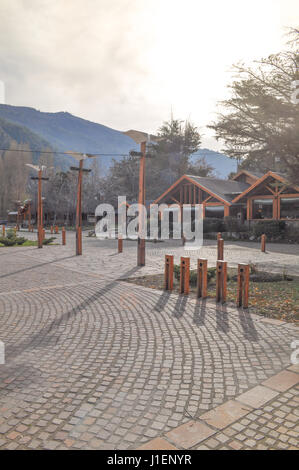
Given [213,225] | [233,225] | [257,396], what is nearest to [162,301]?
[257,396]

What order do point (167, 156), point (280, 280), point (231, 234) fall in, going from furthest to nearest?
point (167, 156), point (231, 234), point (280, 280)

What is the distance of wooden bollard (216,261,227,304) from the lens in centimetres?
641

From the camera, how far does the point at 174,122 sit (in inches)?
2164

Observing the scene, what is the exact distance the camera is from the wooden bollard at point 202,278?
6.71m

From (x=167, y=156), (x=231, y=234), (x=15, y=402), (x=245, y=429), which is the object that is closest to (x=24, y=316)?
(x=15, y=402)

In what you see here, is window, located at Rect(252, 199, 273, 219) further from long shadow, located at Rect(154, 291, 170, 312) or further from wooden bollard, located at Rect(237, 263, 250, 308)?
wooden bollard, located at Rect(237, 263, 250, 308)

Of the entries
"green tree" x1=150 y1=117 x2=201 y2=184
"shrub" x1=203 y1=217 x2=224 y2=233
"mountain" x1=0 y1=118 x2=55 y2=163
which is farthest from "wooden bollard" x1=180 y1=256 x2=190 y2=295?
"mountain" x1=0 y1=118 x2=55 y2=163

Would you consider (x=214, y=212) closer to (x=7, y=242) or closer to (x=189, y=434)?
(x=7, y=242)

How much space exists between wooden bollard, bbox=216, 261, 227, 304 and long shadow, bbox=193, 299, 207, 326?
33 centimetres

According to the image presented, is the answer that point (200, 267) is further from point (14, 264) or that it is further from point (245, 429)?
point (14, 264)

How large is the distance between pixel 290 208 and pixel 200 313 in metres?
26.8

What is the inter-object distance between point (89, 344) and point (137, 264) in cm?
742

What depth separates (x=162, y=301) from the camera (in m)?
6.50

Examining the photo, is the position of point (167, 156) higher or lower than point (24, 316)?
higher
